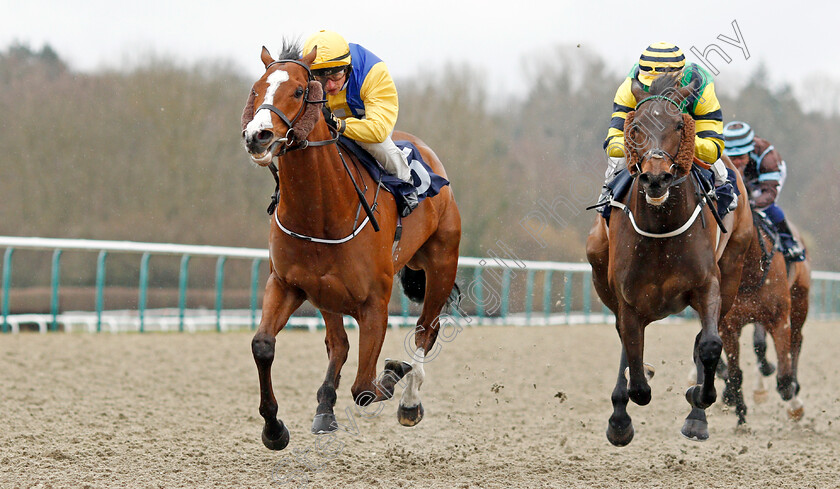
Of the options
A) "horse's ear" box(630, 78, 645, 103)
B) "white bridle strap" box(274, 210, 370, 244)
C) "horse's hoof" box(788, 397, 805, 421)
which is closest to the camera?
"white bridle strap" box(274, 210, 370, 244)

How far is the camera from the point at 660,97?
4.43m

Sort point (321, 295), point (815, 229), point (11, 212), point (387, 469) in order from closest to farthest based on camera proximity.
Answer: point (321, 295)
point (387, 469)
point (11, 212)
point (815, 229)

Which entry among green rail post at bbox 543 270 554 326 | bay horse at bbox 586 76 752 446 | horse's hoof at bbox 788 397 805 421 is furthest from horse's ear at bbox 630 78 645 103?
green rail post at bbox 543 270 554 326

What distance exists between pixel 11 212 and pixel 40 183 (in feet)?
2.29

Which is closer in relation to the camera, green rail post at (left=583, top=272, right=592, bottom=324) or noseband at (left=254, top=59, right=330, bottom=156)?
noseband at (left=254, top=59, right=330, bottom=156)

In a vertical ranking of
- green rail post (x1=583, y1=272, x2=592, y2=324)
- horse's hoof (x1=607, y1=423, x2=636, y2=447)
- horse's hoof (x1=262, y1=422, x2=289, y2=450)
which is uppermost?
horse's hoof (x1=262, y1=422, x2=289, y2=450)

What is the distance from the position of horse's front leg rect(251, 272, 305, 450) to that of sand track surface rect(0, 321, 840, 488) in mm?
257

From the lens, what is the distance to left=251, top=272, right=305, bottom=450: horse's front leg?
4.20 meters

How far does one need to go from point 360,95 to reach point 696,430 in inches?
96.5

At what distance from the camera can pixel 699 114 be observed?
4.86 m

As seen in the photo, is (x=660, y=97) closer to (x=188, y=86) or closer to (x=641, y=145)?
(x=641, y=145)

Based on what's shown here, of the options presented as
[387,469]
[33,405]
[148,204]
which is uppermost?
[387,469]

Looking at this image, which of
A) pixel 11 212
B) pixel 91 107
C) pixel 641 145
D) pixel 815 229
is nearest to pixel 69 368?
pixel 641 145

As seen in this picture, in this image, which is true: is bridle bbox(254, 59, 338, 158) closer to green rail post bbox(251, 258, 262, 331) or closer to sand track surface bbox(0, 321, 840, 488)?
sand track surface bbox(0, 321, 840, 488)
